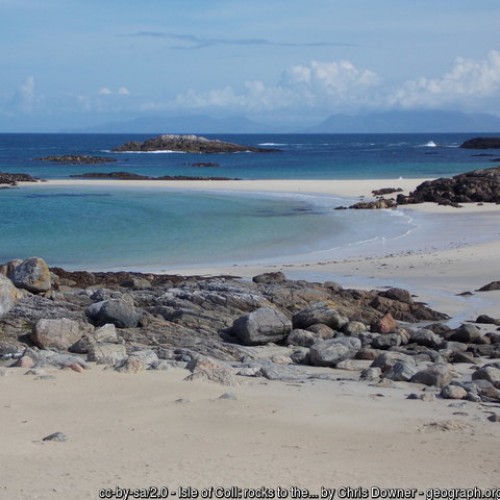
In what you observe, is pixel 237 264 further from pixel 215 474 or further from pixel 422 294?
pixel 215 474

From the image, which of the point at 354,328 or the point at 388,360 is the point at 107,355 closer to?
the point at 388,360

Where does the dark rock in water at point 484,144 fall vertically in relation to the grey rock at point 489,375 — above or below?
above

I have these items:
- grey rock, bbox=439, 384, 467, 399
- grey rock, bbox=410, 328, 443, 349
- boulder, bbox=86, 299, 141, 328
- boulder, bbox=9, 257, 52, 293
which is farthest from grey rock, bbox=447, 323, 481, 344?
boulder, bbox=9, 257, 52, 293

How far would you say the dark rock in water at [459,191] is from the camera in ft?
116

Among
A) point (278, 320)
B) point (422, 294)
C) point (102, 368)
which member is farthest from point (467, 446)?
point (422, 294)

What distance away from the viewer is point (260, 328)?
1178 cm

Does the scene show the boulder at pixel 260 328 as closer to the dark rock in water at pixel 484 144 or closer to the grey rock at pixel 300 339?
the grey rock at pixel 300 339

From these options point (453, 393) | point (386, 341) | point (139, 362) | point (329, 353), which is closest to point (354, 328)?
point (386, 341)

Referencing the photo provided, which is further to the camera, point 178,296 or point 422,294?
point 422,294

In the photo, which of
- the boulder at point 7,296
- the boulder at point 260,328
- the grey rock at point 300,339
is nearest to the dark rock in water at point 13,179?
the boulder at point 7,296

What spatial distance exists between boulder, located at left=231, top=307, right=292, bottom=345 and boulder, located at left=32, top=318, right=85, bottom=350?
2.13m

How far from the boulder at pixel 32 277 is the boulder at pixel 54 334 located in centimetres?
292

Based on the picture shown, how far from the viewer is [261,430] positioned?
24.3 feet

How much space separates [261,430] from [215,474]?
116 centimetres
